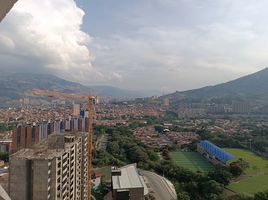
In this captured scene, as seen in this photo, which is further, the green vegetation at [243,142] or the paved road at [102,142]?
the green vegetation at [243,142]

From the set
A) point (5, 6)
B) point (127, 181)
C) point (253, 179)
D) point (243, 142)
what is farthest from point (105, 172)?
point (5, 6)

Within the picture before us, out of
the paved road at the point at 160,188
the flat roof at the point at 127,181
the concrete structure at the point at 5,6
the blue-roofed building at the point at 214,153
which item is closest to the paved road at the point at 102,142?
the blue-roofed building at the point at 214,153

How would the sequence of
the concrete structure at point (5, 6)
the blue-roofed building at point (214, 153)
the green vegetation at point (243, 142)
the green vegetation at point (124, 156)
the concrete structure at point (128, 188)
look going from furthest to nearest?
the green vegetation at point (243, 142), the blue-roofed building at point (214, 153), the green vegetation at point (124, 156), the concrete structure at point (128, 188), the concrete structure at point (5, 6)

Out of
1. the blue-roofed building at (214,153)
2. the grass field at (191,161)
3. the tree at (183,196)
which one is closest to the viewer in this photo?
the tree at (183,196)

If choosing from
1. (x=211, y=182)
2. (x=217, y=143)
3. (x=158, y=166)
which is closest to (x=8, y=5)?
(x=211, y=182)

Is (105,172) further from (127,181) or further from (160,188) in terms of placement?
(127,181)

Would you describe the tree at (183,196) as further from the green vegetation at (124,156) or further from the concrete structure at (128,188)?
the green vegetation at (124,156)

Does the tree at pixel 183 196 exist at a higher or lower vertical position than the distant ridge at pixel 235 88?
lower
